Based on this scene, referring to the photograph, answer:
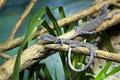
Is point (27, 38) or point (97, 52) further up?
point (27, 38)

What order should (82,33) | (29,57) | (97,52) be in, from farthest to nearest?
(82,33) → (29,57) → (97,52)

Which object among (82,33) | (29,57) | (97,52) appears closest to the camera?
(97,52)

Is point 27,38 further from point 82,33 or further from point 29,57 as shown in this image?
point 82,33

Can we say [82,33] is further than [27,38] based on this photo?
Yes

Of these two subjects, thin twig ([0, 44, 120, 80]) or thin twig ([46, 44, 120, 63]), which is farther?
thin twig ([0, 44, 120, 80])

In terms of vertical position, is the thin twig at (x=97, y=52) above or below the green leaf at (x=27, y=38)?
below

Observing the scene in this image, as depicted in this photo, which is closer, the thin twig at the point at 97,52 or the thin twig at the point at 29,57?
the thin twig at the point at 97,52

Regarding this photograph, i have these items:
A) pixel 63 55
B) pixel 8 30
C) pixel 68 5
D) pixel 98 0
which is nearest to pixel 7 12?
A: pixel 8 30

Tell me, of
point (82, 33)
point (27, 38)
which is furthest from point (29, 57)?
point (82, 33)

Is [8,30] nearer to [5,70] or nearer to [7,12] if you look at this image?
[7,12]

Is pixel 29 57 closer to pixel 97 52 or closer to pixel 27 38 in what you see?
pixel 27 38

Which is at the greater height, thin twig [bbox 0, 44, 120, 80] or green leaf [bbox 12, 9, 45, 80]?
green leaf [bbox 12, 9, 45, 80]
